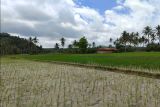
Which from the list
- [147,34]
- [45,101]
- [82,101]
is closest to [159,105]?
[82,101]

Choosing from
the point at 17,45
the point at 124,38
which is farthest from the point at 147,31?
the point at 17,45

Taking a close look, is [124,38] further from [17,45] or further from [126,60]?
[126,60]

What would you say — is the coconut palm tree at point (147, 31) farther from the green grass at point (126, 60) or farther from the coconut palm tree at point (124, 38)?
the green grass at point (126, 60)

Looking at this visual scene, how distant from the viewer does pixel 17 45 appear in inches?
5758

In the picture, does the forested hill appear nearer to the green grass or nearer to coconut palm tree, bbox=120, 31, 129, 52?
coconut palm tree, bbox=120, 31, 129, 52

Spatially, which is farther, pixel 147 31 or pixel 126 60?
pixel 147 31

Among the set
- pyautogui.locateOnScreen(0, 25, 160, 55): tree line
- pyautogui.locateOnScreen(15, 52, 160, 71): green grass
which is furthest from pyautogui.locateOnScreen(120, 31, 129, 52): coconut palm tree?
pyautogui.locateOnScreen(15, 52, 160, 71): green grass

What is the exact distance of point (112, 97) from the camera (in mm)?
10500

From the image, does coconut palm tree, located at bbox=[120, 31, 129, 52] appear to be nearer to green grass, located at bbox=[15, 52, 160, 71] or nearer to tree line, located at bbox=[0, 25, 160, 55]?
tree line, located at bbox=[0, 25, 160, 55]

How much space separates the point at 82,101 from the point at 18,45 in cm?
13928

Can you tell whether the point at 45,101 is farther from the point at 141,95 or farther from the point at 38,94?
the point at 141,95

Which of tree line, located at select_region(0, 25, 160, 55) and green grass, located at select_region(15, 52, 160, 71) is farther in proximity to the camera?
tree line, located at select_region(0, 25, 160, 55)

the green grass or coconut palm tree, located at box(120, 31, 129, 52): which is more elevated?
coconut palm tree, located at box(120, 31, 129, 52)

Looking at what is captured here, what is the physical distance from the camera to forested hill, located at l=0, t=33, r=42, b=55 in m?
133
